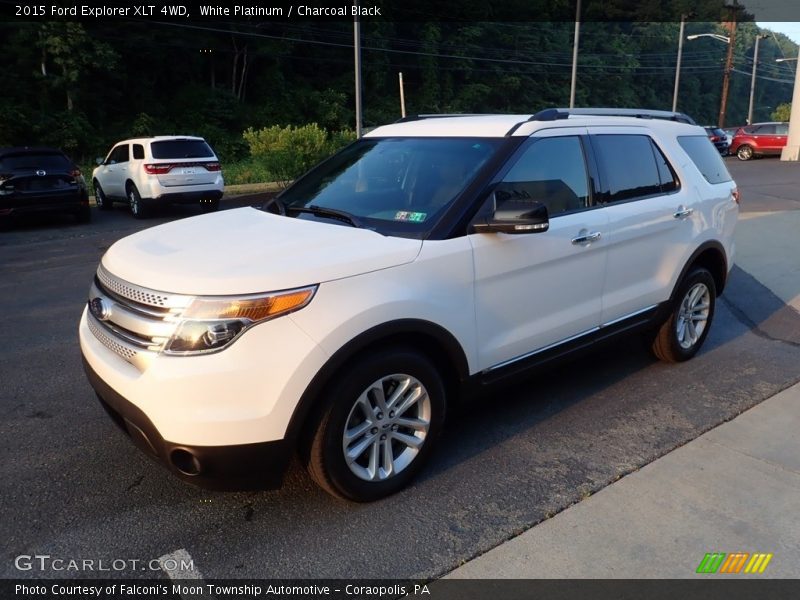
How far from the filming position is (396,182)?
386 centimetres

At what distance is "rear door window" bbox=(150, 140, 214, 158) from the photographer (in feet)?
45.4

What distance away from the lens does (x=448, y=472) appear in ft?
11.6

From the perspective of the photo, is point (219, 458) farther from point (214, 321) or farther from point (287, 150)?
point (287, 150)

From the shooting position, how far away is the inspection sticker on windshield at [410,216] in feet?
11.3

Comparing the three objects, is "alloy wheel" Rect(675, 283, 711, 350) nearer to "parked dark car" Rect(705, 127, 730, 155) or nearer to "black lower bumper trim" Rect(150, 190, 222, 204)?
"black lower bumper trim" Rect(150, 190, 222, 204)

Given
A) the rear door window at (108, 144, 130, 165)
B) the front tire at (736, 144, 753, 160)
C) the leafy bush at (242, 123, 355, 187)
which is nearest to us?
the rear door window at (108, 144, 130, 165)

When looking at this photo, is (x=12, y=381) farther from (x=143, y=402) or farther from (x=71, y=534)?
(x=143, y=402)

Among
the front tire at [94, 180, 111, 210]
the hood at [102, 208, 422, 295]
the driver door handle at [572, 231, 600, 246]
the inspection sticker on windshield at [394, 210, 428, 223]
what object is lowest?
the front tire at [94, 180, 111, 210]

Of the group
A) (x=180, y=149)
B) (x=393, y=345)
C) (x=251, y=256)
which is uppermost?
(x=251, y=256)

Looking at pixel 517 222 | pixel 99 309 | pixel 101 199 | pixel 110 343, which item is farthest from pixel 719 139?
pixel 110 343

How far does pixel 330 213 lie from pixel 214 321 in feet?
3.92

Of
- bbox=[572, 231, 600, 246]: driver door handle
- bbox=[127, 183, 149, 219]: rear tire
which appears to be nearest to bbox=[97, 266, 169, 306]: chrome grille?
bbox=[572, 231, 600, 246]: driver door handle

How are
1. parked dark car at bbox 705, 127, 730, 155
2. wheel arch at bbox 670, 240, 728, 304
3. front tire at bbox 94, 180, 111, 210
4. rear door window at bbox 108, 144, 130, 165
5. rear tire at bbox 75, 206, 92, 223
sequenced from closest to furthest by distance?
wheel arch at bbox 670, 240, 728, 304, rear tire at bbox 75, 206, 92, 223, rear door window at bbox 108, 144, 130, 165, front tire at bbox 94, 180, 111, 210, parked dark car at bbox 705, 127, 730, 155

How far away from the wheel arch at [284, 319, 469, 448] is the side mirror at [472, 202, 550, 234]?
1.86 ft
